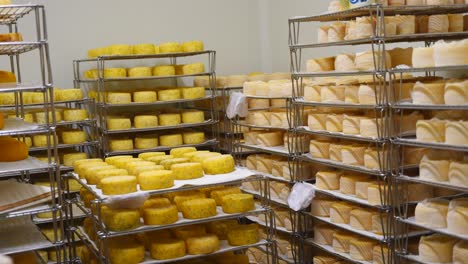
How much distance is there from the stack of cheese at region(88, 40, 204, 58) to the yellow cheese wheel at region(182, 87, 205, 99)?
352mm

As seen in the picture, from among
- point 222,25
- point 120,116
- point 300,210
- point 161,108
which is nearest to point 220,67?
point 222,25

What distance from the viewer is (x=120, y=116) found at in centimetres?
562

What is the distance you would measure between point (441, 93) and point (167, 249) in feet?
→ 5.58

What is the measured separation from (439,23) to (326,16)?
27.8 inches

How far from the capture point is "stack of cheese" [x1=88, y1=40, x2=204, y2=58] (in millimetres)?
5473

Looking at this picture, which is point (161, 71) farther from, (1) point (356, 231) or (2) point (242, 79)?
(1) point (356, 231)

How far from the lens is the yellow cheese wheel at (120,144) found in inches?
214

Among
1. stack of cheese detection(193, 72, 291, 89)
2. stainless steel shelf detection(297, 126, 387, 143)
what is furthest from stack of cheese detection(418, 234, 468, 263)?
stack of cheese detection(193, 72, 291, 89)

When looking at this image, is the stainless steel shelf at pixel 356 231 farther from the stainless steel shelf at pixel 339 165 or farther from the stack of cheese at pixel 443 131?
the stack of cheese at pixel 443 131

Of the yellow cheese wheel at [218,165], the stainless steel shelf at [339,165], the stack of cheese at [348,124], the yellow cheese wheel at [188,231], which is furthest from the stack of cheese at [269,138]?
the yellow cheese wheel at [188,231]

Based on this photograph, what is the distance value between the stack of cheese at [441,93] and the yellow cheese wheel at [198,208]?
1.29 metres

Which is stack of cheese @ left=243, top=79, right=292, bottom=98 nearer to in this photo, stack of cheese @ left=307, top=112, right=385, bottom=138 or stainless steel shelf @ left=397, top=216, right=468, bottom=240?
stack of cheese @ left=307, top=112, right=385, bottom=138

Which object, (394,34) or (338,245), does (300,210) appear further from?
(394,34)

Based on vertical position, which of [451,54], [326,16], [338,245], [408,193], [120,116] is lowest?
[338,245]
